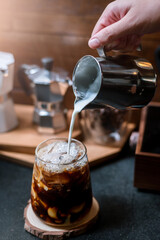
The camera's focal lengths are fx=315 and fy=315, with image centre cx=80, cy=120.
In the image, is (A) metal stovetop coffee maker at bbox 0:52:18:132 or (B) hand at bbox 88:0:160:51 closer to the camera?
(B) hand at bbox 88:0:160:51

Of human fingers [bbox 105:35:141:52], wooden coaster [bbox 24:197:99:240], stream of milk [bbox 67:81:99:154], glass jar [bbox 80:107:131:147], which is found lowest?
wooden coaster [bbox 24:197:99:240]

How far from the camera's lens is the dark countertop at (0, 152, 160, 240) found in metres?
0.85

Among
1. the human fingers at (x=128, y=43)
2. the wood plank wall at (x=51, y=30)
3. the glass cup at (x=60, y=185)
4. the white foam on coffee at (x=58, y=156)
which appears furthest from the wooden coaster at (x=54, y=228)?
the wood plank wall at (x=51, y=30)

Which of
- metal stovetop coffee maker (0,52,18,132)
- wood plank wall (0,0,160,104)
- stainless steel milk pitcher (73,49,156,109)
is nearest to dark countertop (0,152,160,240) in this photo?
metal stovetop coffee maker (0,52,18,132)

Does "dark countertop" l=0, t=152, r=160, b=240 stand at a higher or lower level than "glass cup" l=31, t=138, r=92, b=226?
lower

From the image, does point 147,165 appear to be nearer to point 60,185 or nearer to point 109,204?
point 109,204

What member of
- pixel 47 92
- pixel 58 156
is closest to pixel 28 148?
pixel 47 92

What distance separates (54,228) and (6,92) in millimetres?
622

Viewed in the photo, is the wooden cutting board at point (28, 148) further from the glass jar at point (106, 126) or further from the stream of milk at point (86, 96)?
the stream of milk at point (86, 96)

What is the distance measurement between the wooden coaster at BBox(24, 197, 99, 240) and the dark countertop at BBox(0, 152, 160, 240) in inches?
0.8

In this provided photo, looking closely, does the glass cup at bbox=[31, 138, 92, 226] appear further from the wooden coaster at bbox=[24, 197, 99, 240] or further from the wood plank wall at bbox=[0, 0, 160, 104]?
the wood plank wall at bbox=[0, 0, 160, 104]

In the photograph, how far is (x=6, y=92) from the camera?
1.26 m

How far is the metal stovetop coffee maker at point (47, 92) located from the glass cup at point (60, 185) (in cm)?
41

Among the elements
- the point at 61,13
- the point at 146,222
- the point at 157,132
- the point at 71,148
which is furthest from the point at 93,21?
the point at 146,222
